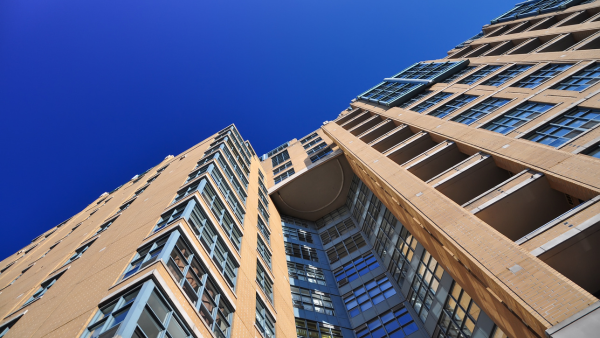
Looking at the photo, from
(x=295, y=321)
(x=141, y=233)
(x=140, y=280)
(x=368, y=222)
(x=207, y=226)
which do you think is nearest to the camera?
(x=140, y=280)

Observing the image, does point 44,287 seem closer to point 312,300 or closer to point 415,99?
point 312,300

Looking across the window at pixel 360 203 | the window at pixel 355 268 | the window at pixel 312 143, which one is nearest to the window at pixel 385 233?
the window at pixel 355 268

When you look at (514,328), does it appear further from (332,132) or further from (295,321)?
(332,132)

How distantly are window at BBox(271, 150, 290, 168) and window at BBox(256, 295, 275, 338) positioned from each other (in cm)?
3384

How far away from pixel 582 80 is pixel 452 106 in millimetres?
9598

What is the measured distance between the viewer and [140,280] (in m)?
13.6

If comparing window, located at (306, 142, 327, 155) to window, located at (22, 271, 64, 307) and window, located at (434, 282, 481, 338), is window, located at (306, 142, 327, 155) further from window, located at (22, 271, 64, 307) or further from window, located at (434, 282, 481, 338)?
window, located at (22, 271, 64, 307)

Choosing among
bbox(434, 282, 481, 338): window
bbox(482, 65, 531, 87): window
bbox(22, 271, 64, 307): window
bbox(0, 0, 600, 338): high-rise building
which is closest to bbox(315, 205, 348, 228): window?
bbox(0, 0, 600, 338): high-rise building

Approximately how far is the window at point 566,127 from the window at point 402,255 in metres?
9.90

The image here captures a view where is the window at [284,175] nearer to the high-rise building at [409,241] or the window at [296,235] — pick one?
the high-rise building at [409,241]

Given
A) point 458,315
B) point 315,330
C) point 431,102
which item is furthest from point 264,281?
point 431,102

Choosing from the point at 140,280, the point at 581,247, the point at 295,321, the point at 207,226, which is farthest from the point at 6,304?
the point at 581,247

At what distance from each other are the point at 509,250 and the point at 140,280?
44.8 ft

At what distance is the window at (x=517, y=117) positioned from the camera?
21.3 meters
